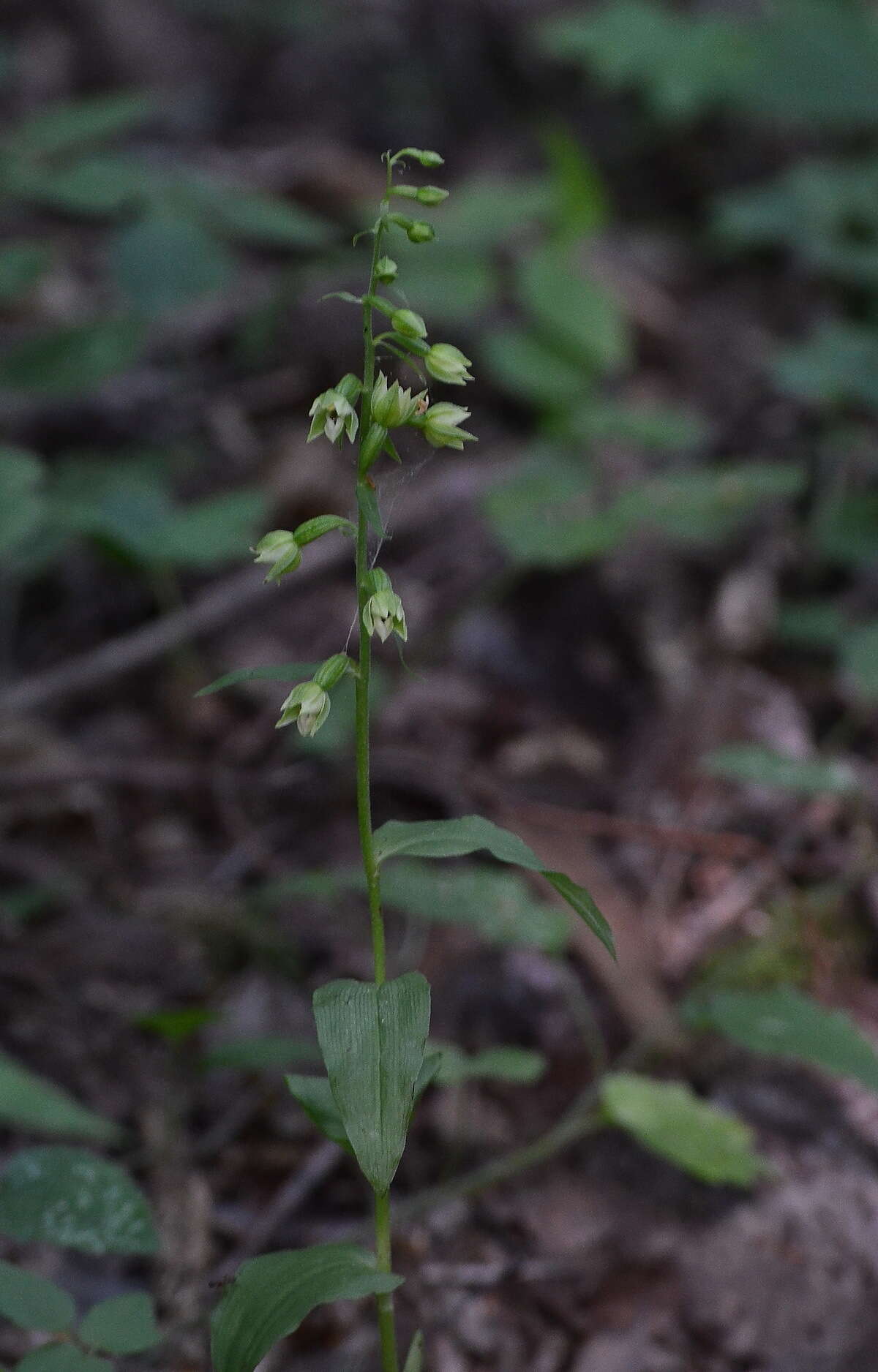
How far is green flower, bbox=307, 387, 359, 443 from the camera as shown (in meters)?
1.42

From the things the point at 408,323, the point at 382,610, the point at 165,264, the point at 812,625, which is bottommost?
the point at 812,625

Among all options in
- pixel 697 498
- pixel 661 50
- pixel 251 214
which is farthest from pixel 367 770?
pixel 661 50

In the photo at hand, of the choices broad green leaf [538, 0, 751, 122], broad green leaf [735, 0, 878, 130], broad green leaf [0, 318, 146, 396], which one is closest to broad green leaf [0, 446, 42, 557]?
broad green leaf [0, 318, 146, 396]

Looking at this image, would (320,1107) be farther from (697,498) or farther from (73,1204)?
(697,498)

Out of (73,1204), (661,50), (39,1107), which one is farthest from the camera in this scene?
(661,50)

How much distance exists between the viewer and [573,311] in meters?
4.51

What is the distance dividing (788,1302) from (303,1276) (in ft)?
3.39

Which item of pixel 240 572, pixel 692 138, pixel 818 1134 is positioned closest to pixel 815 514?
pixel 240 572

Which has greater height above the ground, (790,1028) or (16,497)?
(16,497)

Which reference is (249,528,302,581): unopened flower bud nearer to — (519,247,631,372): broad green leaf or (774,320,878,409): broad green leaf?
(774,320,878,409): broad green leaf

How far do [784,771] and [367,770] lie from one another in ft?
4.55

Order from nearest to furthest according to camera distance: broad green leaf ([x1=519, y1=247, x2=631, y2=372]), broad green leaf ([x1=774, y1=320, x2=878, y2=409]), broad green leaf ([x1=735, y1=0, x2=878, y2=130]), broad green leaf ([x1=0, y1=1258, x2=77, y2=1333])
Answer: broad green leaf ([x1=0, y1=1258, x2=77, y2=1333]), broad green leaf ([x1=774, y1=320, x2=878, y2=409]), broad green leaf ([x1=519, y1=247, x2=631, y2=372]), broad green leaf ([x1=735, y1=0, x2=878, y2=130])

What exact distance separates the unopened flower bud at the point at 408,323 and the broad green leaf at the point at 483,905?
1179 millimetres

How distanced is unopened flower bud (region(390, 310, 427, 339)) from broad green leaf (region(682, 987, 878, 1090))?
4.32 ft
